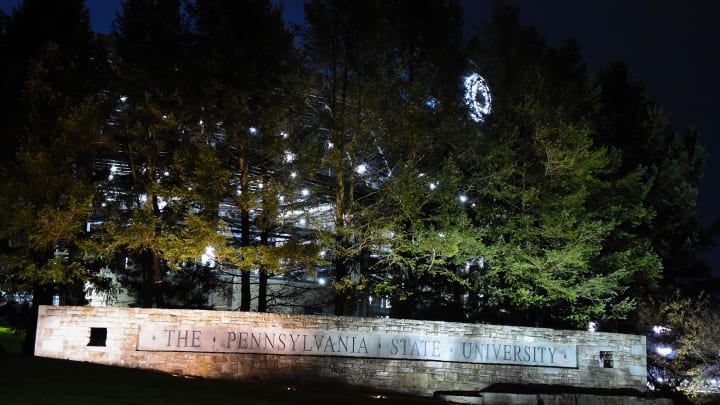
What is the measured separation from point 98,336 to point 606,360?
43.2 feet

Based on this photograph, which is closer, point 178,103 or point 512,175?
point 178,103

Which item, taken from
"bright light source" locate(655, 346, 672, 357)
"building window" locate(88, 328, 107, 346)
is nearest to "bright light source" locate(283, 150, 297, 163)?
"building window" locate(88, 328, 107, 346)

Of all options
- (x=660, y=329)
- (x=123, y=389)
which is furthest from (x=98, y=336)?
(x=660, y=329)

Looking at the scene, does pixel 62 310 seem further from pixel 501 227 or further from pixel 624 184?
pixel 624 184

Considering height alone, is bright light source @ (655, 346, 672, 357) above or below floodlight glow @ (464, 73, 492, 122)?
below

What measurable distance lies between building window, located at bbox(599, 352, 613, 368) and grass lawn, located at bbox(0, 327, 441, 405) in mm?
6148

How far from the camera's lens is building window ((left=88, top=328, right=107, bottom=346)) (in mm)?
15086

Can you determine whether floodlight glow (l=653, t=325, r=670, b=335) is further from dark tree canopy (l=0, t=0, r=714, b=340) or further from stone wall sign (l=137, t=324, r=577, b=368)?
stone wall sign (l=137, t=324, r=577, b=368)

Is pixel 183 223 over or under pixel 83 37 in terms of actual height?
under

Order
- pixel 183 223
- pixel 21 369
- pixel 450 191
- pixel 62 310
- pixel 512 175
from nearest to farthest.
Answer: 1. pixel 21 369
2. pixel 62 310
3. pixel 183 223
4. pixel 450 191
5. pixel 512 175

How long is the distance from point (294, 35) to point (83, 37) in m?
5.96

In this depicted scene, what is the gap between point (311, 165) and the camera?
55.9 feet

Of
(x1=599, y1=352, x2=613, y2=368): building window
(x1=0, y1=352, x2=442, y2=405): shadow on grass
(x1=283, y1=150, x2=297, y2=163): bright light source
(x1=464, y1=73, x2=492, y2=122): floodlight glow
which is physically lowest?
(x1=0, y1=352, x2=442, y2=405): shadow on grass

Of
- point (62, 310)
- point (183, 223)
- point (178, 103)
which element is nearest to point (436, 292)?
point (183, 223)
